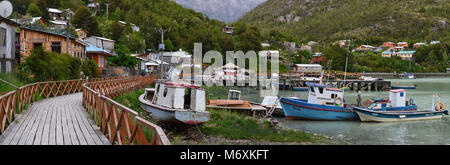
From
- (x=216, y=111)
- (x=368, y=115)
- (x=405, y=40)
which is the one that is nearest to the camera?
(x=216, y=111)

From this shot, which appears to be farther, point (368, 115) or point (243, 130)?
point (368, 115)

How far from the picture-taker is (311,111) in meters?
25.2

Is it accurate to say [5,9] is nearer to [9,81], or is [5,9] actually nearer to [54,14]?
[9,81]

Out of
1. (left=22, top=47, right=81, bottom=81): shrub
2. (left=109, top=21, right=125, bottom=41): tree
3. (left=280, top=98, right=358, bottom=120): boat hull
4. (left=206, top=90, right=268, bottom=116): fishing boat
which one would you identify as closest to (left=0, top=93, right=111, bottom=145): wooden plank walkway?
(left=22, top=47, right=81, bottom=81): shrub

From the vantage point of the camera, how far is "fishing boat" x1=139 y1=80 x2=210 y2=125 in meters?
15.9

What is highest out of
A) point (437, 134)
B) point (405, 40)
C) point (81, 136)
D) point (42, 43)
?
point (405, 40)

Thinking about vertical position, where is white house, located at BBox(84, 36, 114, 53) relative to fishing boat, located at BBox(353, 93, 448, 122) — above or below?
above

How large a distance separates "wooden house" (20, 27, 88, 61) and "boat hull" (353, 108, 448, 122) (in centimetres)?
2565

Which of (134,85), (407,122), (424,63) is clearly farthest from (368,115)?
(424,63)

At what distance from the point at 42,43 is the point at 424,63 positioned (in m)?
159

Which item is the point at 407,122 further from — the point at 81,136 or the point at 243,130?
the point at 81,136

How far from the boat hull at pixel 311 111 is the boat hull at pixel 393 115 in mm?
934

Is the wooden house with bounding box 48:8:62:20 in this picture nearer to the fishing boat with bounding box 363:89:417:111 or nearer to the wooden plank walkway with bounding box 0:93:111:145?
the wooden plank walkway with bounding box 0:93:111:145
